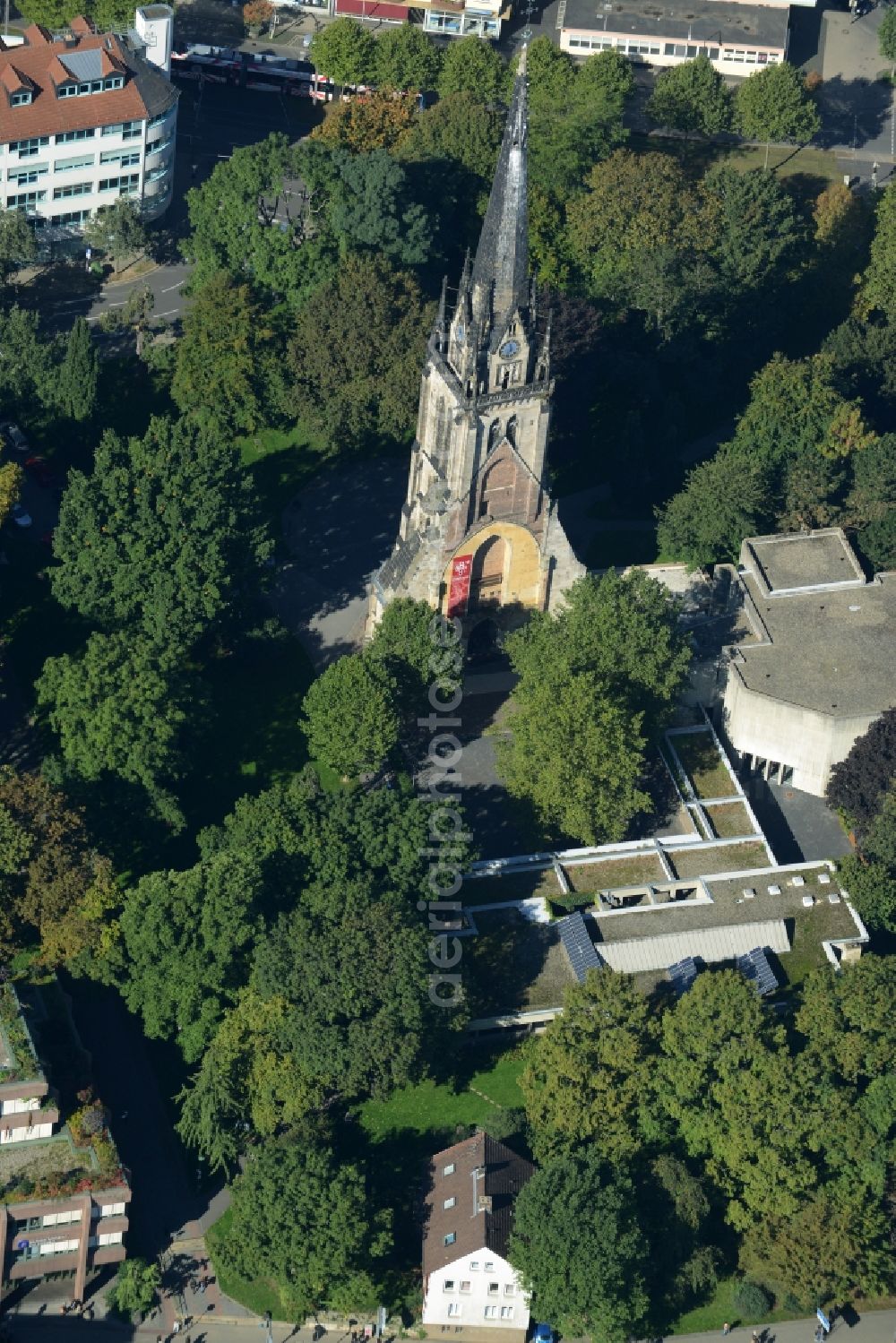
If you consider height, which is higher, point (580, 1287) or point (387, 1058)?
point (387, 1058)

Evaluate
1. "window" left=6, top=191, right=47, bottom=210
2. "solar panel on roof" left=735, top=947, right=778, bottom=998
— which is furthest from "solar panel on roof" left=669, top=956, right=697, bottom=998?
"window" left=6, top=191, right=47, bottom=210

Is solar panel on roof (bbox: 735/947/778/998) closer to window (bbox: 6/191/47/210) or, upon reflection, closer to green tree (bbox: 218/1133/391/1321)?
green tree (bbox: 218/1133/391/1321)

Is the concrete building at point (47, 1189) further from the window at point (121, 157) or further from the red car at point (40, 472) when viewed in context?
the window at point (121, 157)

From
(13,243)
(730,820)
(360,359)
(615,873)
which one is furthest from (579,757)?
(13,243)

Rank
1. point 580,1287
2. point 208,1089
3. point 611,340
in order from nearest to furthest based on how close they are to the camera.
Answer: point 580,1287 → point 208,1089 → point 611,340

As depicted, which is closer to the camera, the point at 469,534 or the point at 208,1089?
the point at 208,1089

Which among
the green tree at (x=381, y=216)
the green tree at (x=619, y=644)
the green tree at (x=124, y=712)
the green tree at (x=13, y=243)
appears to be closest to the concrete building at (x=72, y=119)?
the green tree at (x=13, y=243)

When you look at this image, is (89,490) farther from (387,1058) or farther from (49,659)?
(387,1058)

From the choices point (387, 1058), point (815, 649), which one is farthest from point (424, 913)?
point (815, 649)

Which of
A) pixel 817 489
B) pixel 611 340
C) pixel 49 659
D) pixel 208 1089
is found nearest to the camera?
pixel 208 1089
